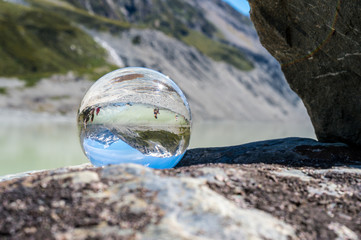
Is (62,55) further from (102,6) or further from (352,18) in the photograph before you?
(102,6)

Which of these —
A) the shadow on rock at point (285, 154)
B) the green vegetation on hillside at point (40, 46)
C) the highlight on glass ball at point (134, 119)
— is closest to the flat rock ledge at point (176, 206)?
the shadow on rock at point (285, 154)

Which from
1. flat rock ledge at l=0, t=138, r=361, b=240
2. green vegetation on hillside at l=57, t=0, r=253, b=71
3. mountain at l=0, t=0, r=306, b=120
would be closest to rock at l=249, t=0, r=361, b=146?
flat rock ledge at l=0, t=138, r=361, b=240

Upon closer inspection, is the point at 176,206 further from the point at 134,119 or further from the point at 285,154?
the point at 285,154

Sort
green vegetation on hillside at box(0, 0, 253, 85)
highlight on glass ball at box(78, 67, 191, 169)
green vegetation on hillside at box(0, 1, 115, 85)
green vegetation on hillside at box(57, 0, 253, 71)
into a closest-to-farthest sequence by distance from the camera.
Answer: highlight on glass ball at box(78, 67, 191, 169), green vegetation on hillside at box(0, 1, 115, 85), green vegetation on hillside at box(0, 0, 253, 85), green vegetation on hillside at box(57, 0, 253, 71)

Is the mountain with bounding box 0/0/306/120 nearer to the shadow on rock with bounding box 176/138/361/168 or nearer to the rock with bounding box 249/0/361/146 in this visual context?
the shadow on rock with bounding box 176/138/361/168

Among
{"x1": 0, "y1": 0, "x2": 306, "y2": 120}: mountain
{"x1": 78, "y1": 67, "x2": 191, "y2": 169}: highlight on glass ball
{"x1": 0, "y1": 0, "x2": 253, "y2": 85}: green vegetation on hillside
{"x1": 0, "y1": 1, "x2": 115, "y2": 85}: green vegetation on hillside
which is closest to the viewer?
{"x1": 78, "y1": 67, "x2": 191, "y2": 169}: highlight on glass ball

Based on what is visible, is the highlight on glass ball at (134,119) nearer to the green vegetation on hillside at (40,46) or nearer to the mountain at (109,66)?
the mountain at (109,66)

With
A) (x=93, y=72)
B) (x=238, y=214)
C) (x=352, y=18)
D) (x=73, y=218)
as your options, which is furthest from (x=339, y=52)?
(x=93, y=72)
